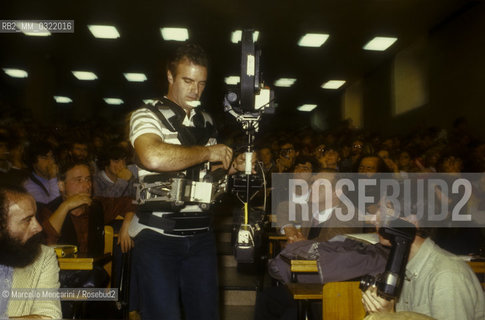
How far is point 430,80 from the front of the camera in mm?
9234

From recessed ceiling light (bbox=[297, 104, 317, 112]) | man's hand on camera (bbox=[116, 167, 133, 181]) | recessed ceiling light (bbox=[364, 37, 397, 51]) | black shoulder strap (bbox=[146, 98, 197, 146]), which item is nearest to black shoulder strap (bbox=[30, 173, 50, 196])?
man's hand on camera (bbox=[116, 167, 133, 181])

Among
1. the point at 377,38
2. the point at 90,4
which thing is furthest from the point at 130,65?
the point at 377,38

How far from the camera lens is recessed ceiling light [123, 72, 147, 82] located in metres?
12.2

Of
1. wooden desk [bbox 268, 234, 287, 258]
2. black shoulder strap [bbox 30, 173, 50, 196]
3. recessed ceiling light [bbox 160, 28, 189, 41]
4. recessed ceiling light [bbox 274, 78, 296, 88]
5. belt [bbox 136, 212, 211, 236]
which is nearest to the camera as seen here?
belt [bbox 136, 212, 211, 236]

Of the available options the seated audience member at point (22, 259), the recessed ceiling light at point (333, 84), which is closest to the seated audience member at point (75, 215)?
the seated audience member at point (22, 259)

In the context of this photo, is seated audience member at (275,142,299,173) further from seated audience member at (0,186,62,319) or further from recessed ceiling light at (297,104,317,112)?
recessed ceiling light at (297,104,317,112)

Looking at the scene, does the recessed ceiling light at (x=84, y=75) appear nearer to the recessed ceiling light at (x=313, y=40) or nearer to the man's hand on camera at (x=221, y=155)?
the recessed ceiling light at (x=313, y=40)

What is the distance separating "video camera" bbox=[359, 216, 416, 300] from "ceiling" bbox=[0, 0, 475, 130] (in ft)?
19.7

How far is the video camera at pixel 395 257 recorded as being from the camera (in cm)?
153

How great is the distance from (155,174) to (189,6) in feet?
20.4

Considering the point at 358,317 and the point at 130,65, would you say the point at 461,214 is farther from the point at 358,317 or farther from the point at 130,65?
the point at 130,65

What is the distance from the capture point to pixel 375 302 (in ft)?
5.31

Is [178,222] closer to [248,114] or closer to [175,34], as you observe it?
[248,114]

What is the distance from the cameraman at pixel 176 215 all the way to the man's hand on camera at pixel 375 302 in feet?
1.91
